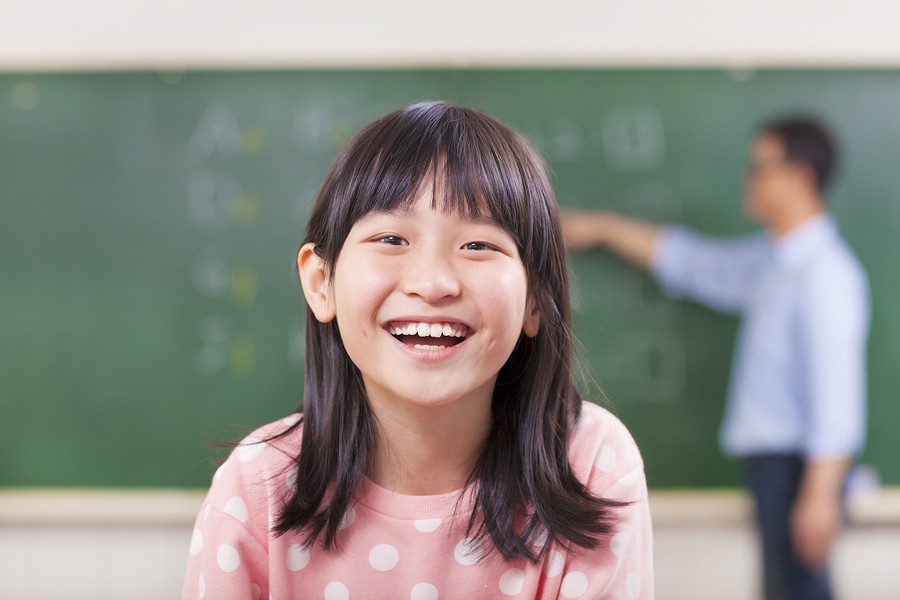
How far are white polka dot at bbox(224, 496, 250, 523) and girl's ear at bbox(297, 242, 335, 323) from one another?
0.23 metres

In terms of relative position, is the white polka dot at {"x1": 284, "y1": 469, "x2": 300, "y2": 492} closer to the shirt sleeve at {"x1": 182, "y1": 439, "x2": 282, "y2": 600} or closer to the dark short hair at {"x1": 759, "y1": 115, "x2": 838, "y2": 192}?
the shirt sleeve at {"x1": 182, "y1": 439, "x2": 282, "y2": 600}

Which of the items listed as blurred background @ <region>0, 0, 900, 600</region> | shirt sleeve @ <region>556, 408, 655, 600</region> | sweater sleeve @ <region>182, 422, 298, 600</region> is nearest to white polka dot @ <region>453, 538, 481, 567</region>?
shirt sleeve @ <region>556, 408, 655, 600</region>

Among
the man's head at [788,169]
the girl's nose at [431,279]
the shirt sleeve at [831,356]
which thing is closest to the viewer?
the girl's nose at [431,279]

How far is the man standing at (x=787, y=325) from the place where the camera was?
2.46 meters

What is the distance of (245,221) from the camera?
2.60 m

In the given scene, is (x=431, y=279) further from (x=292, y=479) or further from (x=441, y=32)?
(x=441, y=32)

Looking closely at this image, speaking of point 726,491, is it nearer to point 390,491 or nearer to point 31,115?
point 390,491

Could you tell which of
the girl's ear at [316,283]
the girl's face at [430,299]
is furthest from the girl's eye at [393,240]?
the girl's ear at [316,283]

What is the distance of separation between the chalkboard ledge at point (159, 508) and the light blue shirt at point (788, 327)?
19cm

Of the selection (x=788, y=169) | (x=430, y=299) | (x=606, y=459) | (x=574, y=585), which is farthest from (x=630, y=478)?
(x=788, y=169)

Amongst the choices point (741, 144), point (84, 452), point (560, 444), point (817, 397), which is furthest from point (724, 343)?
point (84, 452)

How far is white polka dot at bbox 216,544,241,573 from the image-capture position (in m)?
0.96

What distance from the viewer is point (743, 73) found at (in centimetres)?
262

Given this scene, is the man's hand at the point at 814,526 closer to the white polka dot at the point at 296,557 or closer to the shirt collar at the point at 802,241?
the shirt collar at the point at 802,241
